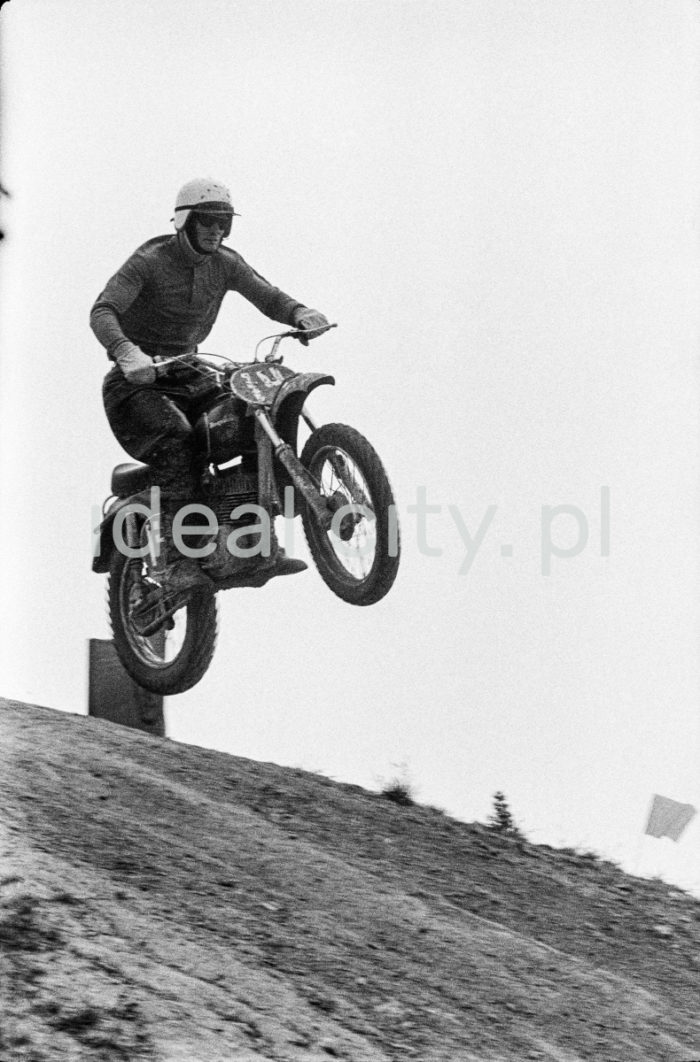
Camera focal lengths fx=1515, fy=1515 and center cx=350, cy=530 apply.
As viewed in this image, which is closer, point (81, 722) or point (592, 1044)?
point (592, 1044)

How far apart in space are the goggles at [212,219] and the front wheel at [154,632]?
171cm

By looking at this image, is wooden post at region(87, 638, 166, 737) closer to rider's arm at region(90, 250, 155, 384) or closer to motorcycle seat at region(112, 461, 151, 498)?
motorcycle seat at region(112, 461, 151, 498)

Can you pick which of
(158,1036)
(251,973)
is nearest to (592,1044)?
(251,973)

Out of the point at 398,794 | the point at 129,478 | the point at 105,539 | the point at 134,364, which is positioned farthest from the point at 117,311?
the point at 398,794

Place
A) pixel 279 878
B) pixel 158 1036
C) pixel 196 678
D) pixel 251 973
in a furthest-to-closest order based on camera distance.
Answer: pixel 196 678
pixel 279 878
pixel 251 973
pixel 158 1036

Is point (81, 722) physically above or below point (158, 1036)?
above

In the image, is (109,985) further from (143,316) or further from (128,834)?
(143,316)

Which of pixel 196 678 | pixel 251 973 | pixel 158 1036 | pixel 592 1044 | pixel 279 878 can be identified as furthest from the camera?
pixel 196 678

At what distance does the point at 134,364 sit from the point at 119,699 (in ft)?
6.00

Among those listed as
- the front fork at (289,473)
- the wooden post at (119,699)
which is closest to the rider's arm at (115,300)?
the front fork at (289,473)

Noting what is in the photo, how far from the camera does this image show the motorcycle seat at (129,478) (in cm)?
751

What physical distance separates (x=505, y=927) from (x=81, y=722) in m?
2.46

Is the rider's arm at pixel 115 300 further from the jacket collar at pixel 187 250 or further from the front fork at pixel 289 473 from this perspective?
→ the front fork at pixel 289 473

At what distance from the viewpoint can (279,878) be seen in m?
6.43
